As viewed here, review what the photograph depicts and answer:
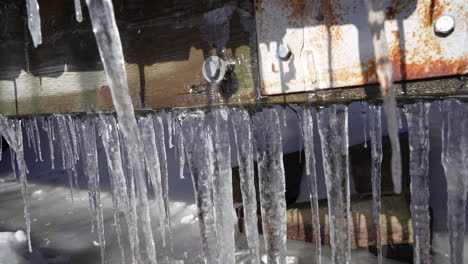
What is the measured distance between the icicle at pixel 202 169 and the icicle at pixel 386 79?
121cm

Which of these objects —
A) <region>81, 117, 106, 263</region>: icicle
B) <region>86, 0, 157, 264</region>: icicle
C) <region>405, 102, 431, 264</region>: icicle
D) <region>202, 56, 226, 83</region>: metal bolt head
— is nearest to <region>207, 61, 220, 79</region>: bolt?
<region>202, 56, 226, 83</region>: metal bolt head

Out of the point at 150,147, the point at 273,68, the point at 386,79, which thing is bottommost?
the point at 150,147

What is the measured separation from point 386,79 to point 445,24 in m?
0.43

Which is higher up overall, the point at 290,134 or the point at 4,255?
the point at 290,134

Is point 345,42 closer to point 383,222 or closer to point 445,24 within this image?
point 445,24

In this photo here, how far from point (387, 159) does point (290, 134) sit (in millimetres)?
2571

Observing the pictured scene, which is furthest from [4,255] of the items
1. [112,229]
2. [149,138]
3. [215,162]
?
[215,162]

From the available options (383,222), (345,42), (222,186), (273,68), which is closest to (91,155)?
(222,186)

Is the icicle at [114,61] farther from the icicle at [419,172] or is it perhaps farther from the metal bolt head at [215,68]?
the icicle at [419,172]

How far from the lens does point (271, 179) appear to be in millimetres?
2168

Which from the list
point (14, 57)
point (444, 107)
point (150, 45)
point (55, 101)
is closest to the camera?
point (444, 107)

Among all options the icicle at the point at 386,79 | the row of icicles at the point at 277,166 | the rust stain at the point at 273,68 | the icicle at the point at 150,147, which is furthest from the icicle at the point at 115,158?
the icicle at the point at 386,79

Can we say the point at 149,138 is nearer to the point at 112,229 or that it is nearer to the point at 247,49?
the point at 247,49

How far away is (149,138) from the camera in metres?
2.45
